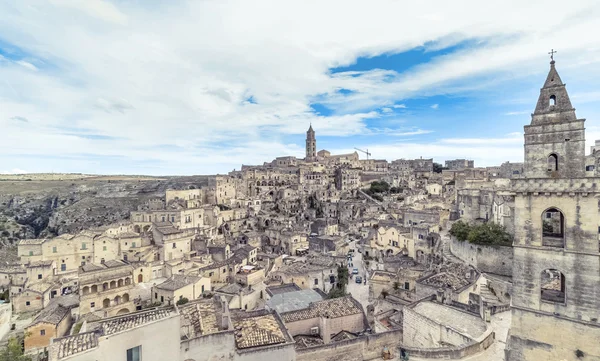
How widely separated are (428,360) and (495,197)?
1041 inches

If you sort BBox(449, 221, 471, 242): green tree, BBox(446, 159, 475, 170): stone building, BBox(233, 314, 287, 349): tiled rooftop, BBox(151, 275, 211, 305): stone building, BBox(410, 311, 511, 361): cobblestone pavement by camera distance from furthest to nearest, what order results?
BBox(446, 159, 475, 170): stone building < BBox(449, 221, 471, 242): green tree < BBox(151, 275, 211, 305): stone building < BBox(233, 314, 287, 349): tiled rooftop < BBox(410, 311, 511, 361): cobblestone pavement

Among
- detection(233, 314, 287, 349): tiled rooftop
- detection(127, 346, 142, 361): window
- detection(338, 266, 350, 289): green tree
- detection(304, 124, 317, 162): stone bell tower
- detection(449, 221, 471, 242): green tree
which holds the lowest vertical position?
detection(338, 266, 350, 289): green tree

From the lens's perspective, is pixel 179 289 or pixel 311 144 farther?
pixel 311 144

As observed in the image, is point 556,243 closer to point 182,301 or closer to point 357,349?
point 357,349

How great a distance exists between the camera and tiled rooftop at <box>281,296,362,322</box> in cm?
1702

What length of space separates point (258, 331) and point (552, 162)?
13490 mm

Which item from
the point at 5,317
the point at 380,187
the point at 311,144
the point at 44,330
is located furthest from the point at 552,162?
the point at 311,144

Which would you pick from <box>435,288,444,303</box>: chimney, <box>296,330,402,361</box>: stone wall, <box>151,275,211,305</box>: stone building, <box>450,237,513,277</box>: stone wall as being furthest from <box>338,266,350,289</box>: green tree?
<box>296,330,402,361</box>: stone wall

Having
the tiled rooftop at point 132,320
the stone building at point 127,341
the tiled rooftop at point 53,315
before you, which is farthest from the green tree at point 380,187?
the stone building at point 127,341

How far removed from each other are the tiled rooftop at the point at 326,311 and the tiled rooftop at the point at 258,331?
2170mm

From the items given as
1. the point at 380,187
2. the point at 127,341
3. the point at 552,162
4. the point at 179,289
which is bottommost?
the point at 179,289

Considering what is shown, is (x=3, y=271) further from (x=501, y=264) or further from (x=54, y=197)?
(x=54, y=197)

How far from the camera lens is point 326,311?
17.3 metres

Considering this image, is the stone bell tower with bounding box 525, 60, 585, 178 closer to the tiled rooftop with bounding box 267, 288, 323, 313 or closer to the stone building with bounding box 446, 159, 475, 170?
the tiled rooftop with bounding box 267, 288, 323, 313
